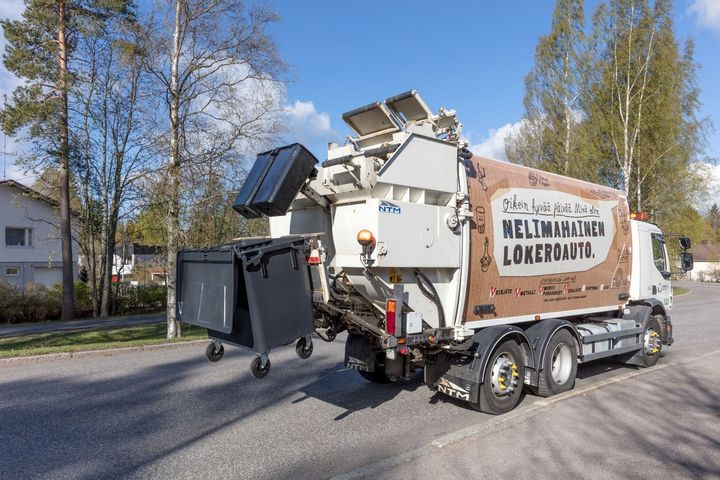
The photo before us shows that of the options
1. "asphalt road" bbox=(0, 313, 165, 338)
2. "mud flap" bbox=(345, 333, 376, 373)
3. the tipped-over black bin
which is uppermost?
the tipped-over black bin

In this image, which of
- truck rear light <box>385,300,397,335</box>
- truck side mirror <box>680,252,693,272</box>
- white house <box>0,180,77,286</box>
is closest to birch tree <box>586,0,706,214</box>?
truck side mirror <box>680,252,693,272</box>

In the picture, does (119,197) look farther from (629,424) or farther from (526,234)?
(629,424)

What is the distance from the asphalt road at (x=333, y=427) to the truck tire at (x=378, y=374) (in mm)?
117

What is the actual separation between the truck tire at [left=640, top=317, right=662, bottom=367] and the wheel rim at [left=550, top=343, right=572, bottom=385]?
2.35m

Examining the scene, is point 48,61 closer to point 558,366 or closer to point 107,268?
point 107,268

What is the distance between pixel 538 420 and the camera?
19.1 feet

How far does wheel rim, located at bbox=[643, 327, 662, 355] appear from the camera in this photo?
8907 millimetres

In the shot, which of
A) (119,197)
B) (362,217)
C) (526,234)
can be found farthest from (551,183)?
(119,197)

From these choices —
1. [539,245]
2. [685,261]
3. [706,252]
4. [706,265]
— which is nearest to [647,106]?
[685,261]

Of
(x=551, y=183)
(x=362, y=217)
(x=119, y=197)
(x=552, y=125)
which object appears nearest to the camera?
(x=362, y=217)

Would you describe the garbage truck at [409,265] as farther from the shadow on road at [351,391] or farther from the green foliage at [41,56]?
the green foliage at [41,56]

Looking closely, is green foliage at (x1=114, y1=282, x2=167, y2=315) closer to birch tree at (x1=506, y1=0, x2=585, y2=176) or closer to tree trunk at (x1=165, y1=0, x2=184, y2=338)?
tree trunk at (x1=165, y1=0, x2=184, y2=338)

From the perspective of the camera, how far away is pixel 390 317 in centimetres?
543

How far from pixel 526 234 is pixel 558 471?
3087 mm
